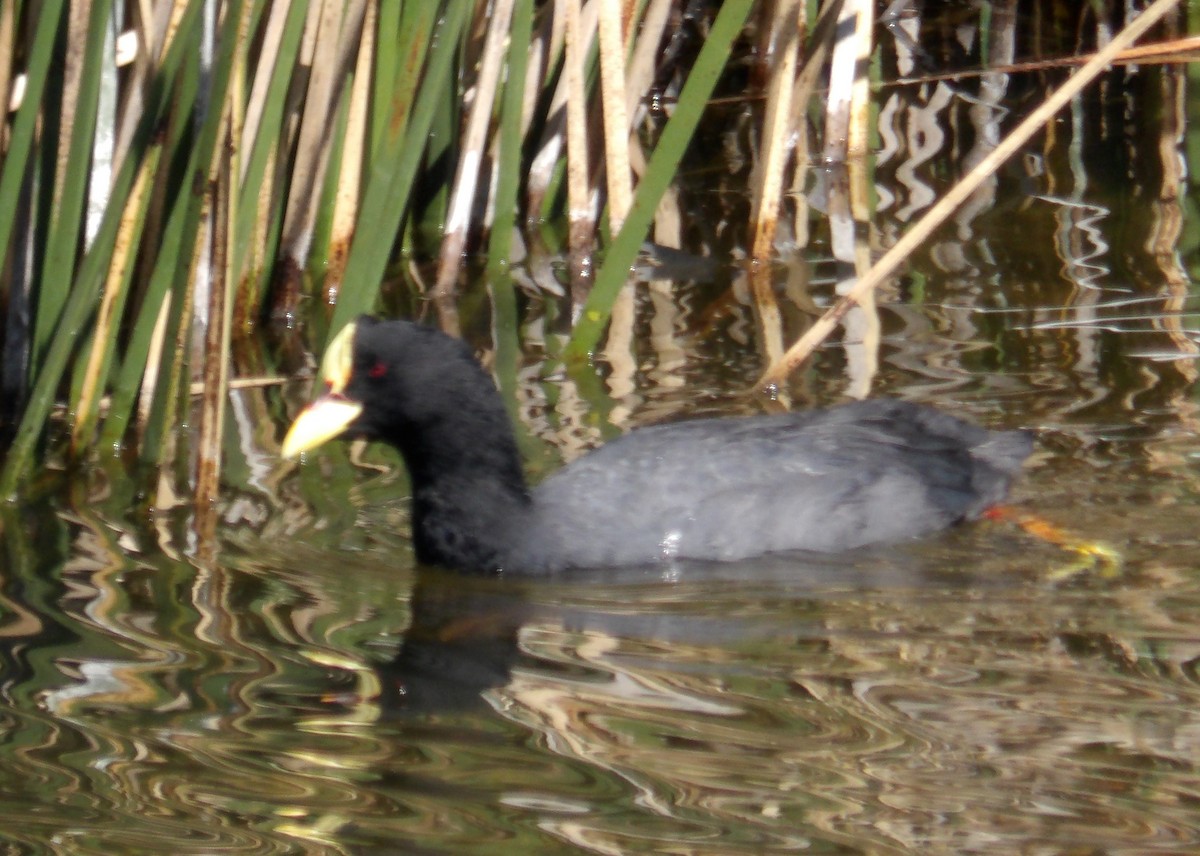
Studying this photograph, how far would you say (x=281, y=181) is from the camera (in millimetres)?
5273

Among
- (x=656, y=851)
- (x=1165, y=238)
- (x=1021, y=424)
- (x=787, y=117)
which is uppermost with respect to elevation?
(x=787, y=117)

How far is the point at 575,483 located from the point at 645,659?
73cm

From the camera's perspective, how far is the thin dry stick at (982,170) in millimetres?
3969

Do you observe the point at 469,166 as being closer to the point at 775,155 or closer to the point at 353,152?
the point at 353,152

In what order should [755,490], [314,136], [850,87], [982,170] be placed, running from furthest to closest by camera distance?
[850,87]
[314,136]
[982,170]
[755,490]

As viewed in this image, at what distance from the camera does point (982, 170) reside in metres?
4.18

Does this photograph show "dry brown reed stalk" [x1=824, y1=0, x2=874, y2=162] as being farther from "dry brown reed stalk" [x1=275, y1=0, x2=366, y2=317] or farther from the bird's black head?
the bird's black head

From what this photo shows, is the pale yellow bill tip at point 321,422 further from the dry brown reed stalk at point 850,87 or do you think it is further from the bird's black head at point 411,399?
the dry brown reed stalk at point 850,87

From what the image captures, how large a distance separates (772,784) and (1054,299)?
3.20 metres

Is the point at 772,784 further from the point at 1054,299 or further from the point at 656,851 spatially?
the point at 1054,299

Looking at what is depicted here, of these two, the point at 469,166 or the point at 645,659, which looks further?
the point at 469,166

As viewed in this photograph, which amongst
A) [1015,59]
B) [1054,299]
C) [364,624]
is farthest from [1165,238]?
[364,624]

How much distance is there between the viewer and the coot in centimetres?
392

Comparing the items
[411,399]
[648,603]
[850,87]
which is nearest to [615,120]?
[850,87]
